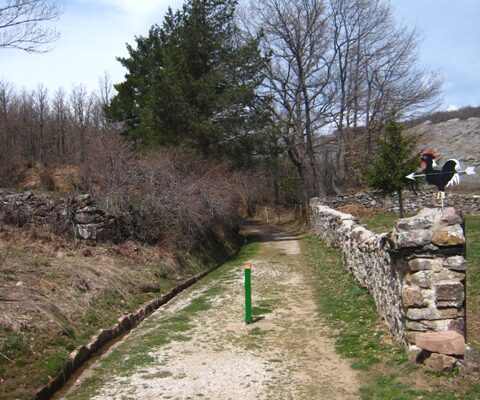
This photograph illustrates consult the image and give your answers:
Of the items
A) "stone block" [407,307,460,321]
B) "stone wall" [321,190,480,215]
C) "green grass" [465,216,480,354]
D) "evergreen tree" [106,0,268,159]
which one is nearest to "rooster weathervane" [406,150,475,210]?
"stone block" [407,307,460,321]

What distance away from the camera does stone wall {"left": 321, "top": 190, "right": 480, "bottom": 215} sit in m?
25.2

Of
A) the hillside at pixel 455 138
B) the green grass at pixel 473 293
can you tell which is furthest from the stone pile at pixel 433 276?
the hillside at pixel 455 138

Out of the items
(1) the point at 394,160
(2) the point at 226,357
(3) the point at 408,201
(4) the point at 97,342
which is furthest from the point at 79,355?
(3) the point at 408,201

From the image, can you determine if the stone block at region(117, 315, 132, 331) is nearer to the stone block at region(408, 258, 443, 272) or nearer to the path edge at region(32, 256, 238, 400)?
the path edge at region(32, 256, 238, 400)

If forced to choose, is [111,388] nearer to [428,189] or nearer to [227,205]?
[227,205]

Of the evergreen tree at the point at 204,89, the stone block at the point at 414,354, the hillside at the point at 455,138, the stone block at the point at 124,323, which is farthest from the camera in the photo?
the hillside at the point at 455,138

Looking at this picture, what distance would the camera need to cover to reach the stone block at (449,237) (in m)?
5.86

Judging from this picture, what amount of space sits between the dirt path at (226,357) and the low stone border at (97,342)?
22 cm

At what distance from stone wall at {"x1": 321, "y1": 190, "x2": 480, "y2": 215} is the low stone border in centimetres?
1713

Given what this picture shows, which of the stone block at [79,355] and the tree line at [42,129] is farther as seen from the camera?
Result: the tree line at [42,129]

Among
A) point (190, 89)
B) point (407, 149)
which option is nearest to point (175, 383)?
point (407, 149)

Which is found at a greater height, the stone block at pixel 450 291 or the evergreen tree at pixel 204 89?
the evergreen tree at pixel 204 89

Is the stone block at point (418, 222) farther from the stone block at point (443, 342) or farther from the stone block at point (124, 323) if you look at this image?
the stone block at point (124, 323)

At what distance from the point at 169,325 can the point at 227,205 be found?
1055cm
